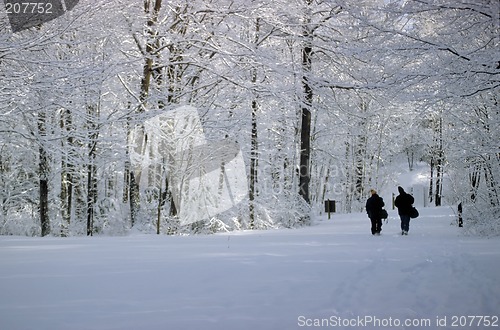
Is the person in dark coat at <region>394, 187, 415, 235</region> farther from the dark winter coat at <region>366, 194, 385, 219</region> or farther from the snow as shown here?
the snow

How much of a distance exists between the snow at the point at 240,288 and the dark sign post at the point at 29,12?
4.08 meters

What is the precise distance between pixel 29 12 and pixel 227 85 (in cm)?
662

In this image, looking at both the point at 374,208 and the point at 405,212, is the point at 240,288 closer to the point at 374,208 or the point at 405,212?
the point at 374,208

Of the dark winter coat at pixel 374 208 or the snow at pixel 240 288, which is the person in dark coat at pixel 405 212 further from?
the snow at pixel 240 288

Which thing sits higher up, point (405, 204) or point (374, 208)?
point (405, 204)

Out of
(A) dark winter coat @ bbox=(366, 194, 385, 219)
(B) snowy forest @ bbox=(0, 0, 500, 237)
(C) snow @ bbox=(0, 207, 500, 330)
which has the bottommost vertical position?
(C) snow @ bbox=(0, 207, 500, 330)

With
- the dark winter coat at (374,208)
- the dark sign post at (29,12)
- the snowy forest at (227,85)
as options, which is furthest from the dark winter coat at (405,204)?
the dark sign post at (29,12)

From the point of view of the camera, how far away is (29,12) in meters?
7.58

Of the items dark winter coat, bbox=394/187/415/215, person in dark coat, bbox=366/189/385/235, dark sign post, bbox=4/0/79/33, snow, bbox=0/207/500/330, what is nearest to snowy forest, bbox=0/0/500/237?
dark sign post, bbox=4/0/79/33

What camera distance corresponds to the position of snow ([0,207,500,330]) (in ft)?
12.7

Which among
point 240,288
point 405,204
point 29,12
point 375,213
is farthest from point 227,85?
point 240,288

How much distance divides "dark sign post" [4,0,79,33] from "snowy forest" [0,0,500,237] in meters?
0.18

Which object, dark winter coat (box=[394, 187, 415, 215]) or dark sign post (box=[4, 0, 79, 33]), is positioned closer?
dark sign post (box=[4, 0, 79, 33])

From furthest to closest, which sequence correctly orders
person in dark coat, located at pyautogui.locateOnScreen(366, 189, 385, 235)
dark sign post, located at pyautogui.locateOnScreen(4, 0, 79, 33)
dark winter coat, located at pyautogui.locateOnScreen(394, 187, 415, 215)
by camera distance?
1. dark winter coat, located at pyautogui.locateOnScreen(394, 187, 415, 215)
2. person in dark coat, located at pyautogui.locateOnScreen(366, 189, 385, 235)
3. dark sign post, located at pyautogui.locateOnScreen(4, 0, 79, 33)
